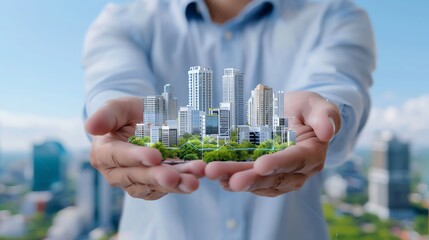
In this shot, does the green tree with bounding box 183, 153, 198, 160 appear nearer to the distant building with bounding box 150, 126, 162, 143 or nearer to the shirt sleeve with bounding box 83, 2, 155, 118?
the distant building with bounding box 150, 126, 162, 143

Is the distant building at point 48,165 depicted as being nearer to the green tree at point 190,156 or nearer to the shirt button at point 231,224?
the shirt button at point 231,224

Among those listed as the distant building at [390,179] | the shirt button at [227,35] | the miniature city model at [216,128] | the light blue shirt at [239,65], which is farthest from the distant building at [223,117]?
the distant building at [390,179]

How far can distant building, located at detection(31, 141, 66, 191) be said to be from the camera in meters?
0.77

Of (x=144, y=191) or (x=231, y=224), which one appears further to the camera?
(x=231, y=224)

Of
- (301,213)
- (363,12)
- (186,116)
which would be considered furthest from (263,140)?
(363,12)

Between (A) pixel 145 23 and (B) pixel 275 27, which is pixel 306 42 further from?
(A) pixel 145 23

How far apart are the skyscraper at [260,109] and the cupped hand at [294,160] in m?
0.03

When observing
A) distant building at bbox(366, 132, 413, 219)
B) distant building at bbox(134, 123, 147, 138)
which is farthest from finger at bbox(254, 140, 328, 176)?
distant building at bbox(366, 132, 413, 219)

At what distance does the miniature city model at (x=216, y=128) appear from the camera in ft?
1.32

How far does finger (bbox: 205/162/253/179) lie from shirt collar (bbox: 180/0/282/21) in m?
0.32

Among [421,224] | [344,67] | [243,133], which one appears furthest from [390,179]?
[243,133]

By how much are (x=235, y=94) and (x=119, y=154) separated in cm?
11

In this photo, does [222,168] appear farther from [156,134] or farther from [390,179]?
[390,179]

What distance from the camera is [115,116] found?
0.43 meters
